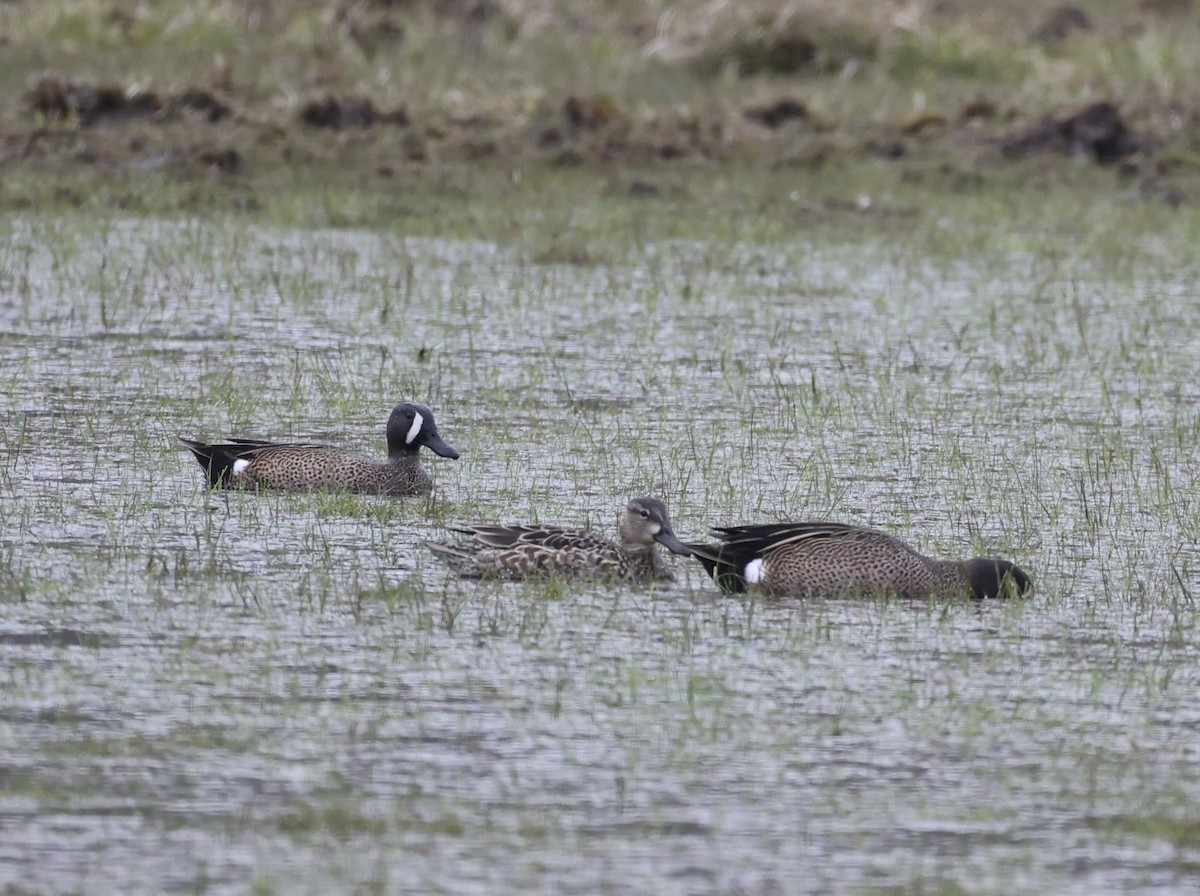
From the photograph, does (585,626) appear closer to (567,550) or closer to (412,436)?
(567,550)

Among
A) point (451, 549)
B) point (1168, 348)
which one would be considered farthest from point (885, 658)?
point (1168, 348)

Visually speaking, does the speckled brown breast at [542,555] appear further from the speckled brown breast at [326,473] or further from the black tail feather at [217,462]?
the black tail feather at [217,462]

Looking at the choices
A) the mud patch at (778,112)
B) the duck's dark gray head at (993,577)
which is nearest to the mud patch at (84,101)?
the mud patch at (778,112)

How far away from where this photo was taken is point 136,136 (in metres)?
18.8

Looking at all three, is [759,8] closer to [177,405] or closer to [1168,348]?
[1168,348]

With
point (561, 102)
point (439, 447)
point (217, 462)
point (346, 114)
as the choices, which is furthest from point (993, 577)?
point (561, 102)

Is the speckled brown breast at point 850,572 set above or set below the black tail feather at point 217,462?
below

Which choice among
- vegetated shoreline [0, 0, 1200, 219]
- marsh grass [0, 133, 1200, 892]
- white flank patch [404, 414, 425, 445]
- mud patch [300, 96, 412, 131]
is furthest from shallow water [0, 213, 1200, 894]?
mud patch [300, 96, 412, 131]

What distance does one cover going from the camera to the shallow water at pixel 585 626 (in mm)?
5441

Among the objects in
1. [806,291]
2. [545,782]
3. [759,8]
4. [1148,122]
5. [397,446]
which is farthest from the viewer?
[759,8]

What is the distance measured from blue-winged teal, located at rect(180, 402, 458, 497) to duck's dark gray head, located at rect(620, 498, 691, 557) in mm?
1504

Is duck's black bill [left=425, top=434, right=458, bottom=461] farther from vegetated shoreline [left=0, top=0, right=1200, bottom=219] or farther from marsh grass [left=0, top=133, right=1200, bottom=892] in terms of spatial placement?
vegetated shoreline [left=0, top=0, right=1200, bottom=219]

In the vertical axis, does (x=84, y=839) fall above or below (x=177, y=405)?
below

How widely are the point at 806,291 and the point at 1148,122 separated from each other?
7.11 m
